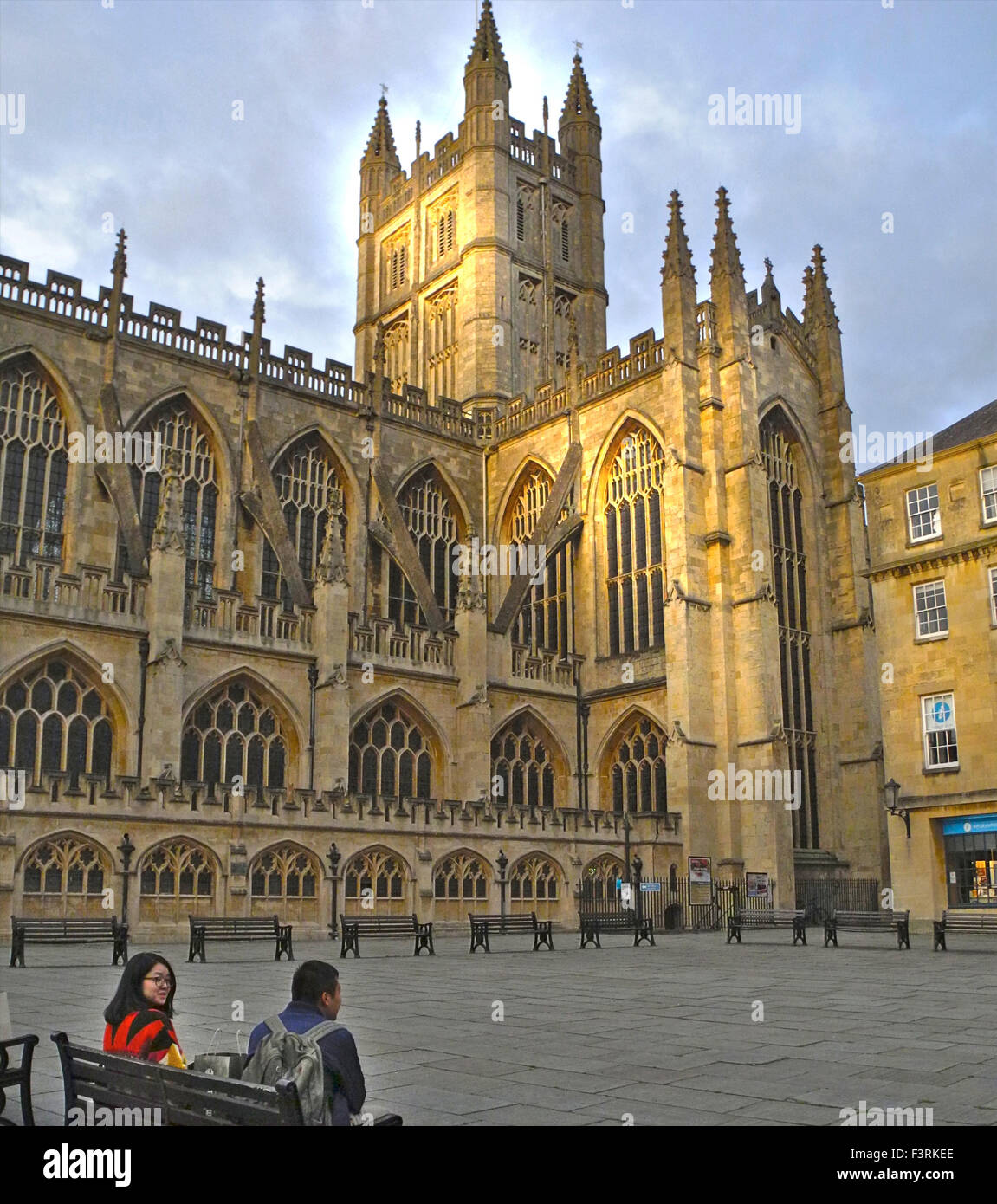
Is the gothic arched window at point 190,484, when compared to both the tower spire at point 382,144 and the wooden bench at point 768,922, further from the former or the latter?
the tower spire at point 382,144

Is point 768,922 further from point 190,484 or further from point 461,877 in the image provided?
point 190,484

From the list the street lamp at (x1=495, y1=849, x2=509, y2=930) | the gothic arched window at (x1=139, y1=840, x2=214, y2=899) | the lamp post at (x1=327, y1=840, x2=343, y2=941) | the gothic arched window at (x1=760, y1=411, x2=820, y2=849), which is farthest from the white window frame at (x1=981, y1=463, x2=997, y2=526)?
the gothic arched window at (x1=139, y1=840, x2=214, y2=899)

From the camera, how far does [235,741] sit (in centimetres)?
2992

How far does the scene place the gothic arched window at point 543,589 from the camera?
39.2m

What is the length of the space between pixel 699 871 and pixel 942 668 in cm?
817

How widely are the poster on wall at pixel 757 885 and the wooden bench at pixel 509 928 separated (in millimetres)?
Answer: 8328

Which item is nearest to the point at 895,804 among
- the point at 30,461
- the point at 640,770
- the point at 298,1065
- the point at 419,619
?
the point at 640,770

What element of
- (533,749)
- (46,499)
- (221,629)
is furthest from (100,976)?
(533,749)

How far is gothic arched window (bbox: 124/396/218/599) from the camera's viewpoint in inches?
1321

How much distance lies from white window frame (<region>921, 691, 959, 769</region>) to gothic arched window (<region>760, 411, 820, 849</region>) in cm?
695

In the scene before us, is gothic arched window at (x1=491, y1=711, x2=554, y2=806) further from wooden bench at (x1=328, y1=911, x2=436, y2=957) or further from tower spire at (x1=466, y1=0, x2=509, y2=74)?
tower spire at (x1=466, y1=0, x2=509, y2=74)

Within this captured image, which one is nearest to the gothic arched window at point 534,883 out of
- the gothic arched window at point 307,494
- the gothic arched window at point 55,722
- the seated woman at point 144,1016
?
the gothic arched window at point 55,722

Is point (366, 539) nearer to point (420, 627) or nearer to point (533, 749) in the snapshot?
point (420, 627)
